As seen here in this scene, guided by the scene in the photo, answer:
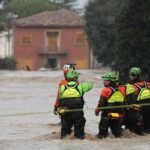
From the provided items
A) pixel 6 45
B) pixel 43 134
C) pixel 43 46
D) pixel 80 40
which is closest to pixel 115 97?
pixel 43 134

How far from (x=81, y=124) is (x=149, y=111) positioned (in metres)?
2.08

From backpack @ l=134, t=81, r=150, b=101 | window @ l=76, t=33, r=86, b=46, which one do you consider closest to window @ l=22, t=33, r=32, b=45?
window @ l=76, t=33, r=86, b=46

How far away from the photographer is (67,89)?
14.5 metres

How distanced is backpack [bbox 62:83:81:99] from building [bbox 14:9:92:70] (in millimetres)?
82848

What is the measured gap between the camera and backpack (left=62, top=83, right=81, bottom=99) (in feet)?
47.5

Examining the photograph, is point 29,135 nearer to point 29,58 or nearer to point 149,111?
point 149,111

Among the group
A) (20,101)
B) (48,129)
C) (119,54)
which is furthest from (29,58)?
(48,129)

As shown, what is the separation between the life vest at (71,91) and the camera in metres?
14.5

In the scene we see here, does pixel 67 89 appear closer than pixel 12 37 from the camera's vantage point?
Yes

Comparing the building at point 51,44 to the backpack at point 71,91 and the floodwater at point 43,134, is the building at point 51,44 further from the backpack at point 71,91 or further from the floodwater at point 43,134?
the backpack at point 71,91

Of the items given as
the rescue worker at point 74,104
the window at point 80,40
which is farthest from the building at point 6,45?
the rescue worker at point 74,104

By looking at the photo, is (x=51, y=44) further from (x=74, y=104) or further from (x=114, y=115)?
(x=74, y=104)

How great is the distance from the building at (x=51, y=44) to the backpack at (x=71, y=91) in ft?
272

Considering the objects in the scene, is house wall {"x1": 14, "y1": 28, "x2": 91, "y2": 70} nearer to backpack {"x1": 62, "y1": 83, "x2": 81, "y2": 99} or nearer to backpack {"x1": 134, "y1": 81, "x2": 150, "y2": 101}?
backpack {"x1": 134, "y1": 81, "x2": 150, "y2": 101}
